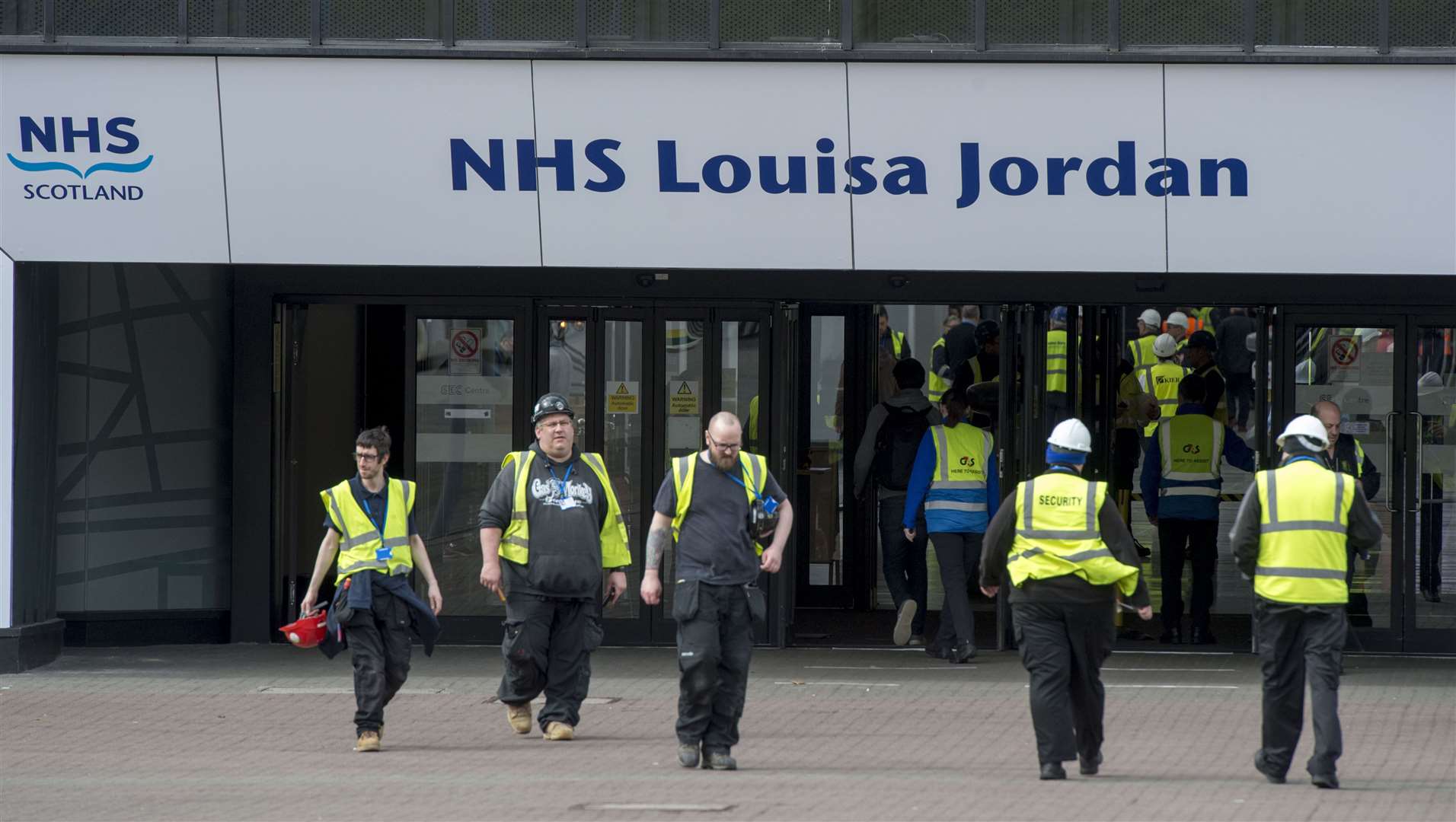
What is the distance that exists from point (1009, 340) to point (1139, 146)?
5.88 ft

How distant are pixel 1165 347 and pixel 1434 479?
341cm

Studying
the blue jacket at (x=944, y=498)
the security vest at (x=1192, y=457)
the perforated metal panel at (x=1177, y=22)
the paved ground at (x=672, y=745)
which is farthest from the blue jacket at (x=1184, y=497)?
the perforated metal panel at (x=1177, y=22)

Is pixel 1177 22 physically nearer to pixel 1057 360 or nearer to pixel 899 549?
pixel 1057 360

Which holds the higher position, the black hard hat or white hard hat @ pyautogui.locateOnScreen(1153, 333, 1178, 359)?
white hard hat @ pyautogui.locateOnScreen(1153, 333, 1178, 359)

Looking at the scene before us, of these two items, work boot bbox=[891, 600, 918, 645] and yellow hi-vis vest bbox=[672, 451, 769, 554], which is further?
work boot bbox=[891, 600, 918, 645]

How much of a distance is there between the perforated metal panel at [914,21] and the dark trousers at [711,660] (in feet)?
14.7

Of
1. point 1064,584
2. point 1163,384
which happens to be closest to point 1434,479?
point 1163,384

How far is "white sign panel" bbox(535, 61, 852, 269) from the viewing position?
41.8 ft

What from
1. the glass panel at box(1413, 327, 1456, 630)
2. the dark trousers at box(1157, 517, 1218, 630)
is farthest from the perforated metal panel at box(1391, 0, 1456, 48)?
the dark trousers at box(1157, 517, 1218, 630)

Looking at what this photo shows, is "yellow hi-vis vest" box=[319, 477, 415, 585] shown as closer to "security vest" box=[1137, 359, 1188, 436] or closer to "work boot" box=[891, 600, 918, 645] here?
"work boot" box=[891, 600, 918, 645]

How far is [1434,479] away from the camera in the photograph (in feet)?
45.1

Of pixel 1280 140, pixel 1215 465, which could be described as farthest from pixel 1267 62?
pixel 1215 465

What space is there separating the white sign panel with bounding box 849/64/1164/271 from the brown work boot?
14.8ft

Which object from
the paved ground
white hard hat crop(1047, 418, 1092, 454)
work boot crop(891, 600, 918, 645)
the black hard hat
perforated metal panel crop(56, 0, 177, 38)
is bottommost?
the paved ground
